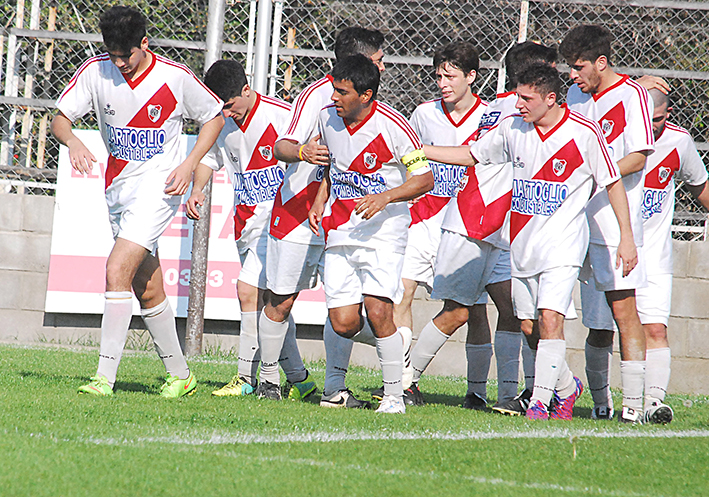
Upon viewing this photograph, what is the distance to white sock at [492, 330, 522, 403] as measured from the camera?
5.50 meters

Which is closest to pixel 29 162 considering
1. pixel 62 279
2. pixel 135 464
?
pixel 62 279

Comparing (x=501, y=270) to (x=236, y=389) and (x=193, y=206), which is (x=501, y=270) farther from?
(x=193, y=206)

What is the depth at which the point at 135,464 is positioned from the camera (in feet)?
9.86

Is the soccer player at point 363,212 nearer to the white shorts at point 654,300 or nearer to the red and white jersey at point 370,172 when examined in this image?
the red and white jersey at point 370,172

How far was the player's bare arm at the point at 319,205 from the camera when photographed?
4742 millimetres

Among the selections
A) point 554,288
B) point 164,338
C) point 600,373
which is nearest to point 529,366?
point 600,373

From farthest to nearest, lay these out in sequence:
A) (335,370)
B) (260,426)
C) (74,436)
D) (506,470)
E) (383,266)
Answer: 1. (335,370)
2. (383,266)
3. (260,426)
4. (74,436)
5. (506,470)

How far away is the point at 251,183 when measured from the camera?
557 centimetres

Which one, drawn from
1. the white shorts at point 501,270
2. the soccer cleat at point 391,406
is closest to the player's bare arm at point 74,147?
the soccer cleat at point 391,406

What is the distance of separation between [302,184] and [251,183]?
49 centimetres

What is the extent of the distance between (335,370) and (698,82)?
535 centimetres

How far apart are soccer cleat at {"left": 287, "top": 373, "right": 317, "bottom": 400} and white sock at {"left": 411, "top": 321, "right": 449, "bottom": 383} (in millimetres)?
689

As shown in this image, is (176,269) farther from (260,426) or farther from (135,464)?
(135,464)

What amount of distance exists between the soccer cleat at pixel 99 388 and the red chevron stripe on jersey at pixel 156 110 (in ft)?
4.74
